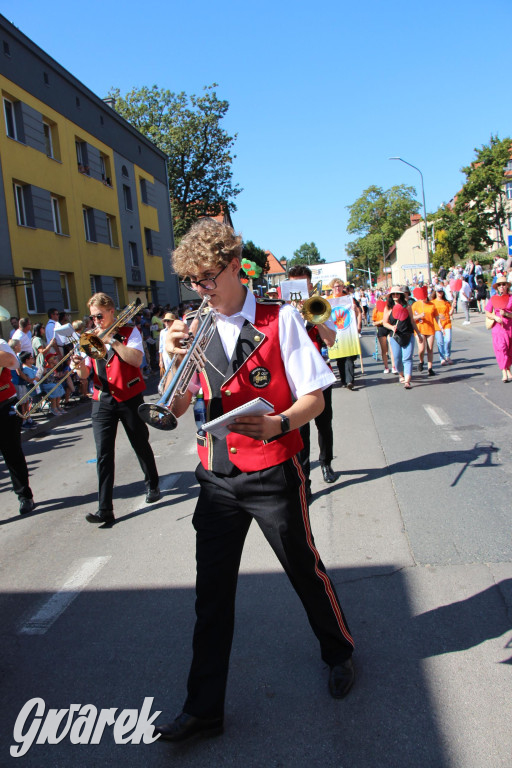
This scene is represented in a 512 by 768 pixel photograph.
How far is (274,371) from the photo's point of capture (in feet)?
8.38

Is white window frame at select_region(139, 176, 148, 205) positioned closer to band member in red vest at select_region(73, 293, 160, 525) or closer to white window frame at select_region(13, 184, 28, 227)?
white window frame at select_region(13, 184, 28, 227)

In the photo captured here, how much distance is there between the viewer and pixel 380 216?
97.9 meters

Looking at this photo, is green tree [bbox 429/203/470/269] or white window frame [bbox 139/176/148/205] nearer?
white window frame [bbox 139/176/148/205]

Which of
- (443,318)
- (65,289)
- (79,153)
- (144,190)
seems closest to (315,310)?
(443,318)

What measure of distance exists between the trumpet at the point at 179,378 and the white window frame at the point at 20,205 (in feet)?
60.7

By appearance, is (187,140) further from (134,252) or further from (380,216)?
(380,216)

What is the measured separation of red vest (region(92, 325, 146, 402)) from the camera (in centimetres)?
557

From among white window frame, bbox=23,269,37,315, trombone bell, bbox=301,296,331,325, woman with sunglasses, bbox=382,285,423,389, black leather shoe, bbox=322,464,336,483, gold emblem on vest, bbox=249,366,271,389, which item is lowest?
black leather shoe, bbox=322,464,336,483

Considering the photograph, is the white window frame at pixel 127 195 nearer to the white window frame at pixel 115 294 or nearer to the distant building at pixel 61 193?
the distant building at pixel 61 193

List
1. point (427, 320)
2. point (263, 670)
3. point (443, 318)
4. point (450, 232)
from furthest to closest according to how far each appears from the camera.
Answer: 1. point (450, 232)
2. point (443, 318)
3. point (427, 320)
4. point (263, 670)

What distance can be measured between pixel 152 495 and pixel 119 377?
1.29 m

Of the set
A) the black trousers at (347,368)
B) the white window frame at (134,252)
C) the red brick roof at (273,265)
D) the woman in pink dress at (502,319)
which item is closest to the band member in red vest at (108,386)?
the woman in pink dress at (502,319)

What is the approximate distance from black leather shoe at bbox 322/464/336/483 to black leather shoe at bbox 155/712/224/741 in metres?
3.73

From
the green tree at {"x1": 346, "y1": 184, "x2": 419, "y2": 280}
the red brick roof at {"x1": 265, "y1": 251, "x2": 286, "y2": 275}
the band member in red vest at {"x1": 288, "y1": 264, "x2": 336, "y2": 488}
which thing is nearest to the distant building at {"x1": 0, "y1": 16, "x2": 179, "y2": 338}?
the band member in red vest at {"x1": 288, "y1": 264, "x2": 336, "y2": 488}
